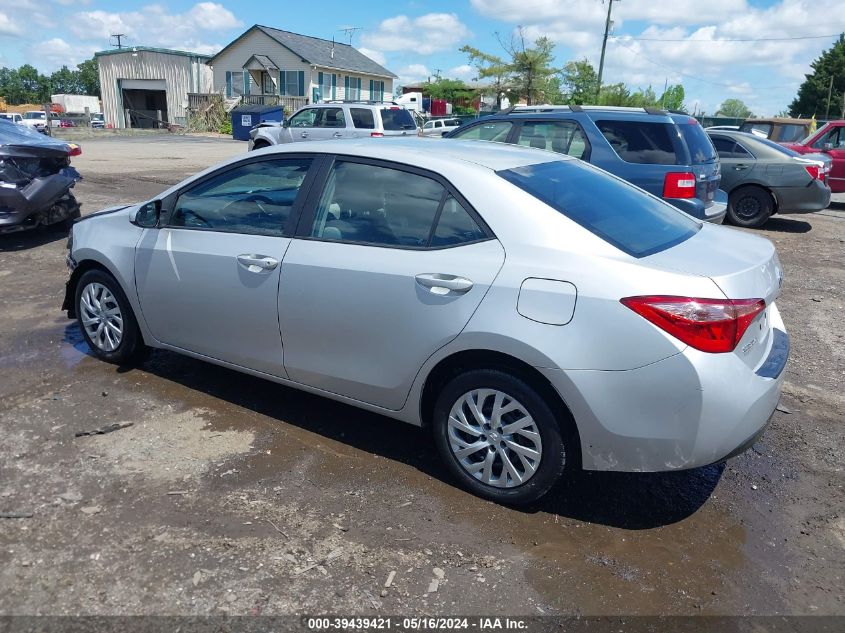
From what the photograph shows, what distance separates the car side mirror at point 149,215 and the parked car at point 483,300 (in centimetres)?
1

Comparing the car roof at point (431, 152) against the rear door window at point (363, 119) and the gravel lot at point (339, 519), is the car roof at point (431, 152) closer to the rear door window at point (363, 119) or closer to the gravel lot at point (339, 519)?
the gravel lot at point (339, 519)

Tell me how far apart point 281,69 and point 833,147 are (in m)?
40.8

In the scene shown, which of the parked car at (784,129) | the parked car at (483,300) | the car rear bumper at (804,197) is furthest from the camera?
the parked car at (784,129)

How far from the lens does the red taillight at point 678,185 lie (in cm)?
762

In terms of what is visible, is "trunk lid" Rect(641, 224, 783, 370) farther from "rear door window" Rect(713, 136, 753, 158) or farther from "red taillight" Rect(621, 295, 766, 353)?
"rear door window" Rect(713, 136, 753, 158)

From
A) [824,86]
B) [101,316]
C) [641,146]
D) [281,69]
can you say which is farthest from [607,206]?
[824,86]

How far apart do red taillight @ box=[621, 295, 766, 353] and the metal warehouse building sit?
163 ft

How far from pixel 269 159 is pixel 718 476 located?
10.1 feet

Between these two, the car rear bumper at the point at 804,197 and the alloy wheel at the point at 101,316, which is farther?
the car rear bumper at the point at 804,197

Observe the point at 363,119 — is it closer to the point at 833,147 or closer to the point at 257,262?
the point at 833,147

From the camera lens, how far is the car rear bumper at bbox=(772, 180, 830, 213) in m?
10.9

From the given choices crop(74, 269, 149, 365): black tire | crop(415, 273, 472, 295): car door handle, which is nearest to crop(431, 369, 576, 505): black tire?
crop(415, 273, 472, 295): car door handle

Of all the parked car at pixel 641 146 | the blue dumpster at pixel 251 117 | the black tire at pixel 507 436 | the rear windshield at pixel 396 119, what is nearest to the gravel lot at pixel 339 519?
the black tire at pixel 507 436

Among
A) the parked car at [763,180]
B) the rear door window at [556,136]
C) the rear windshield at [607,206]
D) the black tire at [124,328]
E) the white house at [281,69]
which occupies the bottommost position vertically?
the black tire at [124,328]
